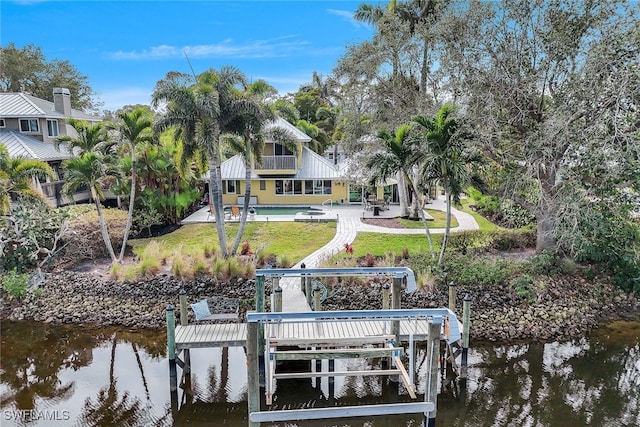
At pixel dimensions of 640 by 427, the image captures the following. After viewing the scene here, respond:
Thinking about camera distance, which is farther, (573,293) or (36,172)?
(36,172)

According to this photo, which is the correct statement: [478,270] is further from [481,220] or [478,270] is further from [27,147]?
[27,147]

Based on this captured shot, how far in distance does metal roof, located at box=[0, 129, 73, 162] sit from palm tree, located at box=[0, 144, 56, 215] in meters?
8.03

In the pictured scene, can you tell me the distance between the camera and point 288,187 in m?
29.1

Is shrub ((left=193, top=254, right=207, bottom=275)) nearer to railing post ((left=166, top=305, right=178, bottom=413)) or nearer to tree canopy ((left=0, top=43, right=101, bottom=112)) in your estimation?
railing post ((left=166, top=305, right=178, bottom=413))

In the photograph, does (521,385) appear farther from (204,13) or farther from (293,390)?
(204,13)

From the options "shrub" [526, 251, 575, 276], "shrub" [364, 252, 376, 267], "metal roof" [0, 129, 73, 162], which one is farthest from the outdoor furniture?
"metal roof" [0, 129, 73, 162]

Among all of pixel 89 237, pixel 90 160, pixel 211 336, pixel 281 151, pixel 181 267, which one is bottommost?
pixel 211 336

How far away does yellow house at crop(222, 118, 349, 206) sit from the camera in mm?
28391

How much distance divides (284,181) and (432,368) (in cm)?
2231

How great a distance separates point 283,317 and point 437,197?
2884cm

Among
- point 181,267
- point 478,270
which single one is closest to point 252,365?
point 181,267

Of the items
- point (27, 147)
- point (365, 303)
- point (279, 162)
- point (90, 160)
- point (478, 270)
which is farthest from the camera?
point (279, 162)

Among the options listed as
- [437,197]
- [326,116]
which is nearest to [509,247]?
[437,197]

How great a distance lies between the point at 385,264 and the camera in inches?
594
